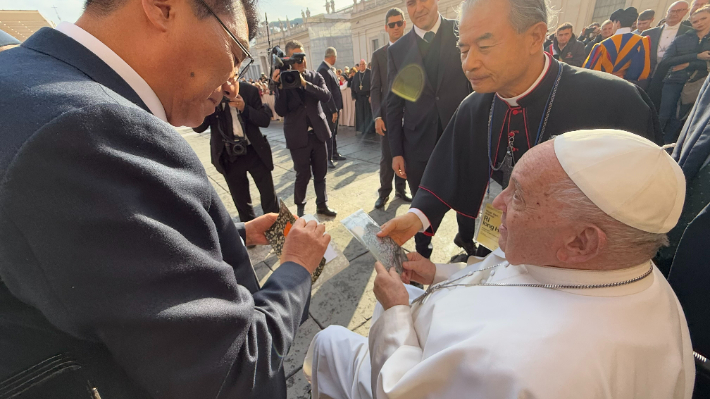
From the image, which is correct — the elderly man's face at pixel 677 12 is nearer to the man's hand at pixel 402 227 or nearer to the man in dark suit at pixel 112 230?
the man's hand at pixel 402 227

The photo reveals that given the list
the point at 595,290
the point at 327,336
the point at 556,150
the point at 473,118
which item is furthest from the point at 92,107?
the point at 473,118

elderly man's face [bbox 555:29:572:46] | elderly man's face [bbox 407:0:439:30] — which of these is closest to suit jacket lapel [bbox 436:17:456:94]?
elderly man's face [bbox 407:0:439:30]

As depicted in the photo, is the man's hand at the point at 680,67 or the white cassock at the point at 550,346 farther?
the man's hand at the point at 680,67

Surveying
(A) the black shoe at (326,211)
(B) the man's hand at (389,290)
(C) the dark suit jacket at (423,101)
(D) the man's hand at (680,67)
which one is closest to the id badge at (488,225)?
(B) the man's hand at (389,290)

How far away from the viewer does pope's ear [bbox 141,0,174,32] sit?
30.0 inches

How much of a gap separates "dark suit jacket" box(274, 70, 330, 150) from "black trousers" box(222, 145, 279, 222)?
2.20 ft

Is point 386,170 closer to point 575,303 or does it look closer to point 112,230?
point 575,303

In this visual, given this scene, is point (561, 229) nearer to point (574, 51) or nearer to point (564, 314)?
point (564, 314)

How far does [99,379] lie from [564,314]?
4.00 ft

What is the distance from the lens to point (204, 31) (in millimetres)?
845


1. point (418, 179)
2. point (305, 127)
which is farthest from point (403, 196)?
point (305, 127)

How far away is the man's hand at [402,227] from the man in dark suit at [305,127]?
88.5 inches

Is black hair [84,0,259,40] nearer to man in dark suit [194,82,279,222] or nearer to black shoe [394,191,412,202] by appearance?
man in dark suit [194,82,279,222]

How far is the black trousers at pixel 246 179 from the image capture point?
3.19 meters
